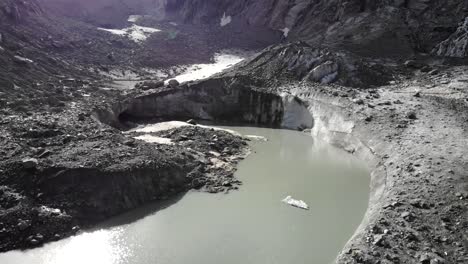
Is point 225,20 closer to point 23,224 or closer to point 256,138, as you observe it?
point 256,138

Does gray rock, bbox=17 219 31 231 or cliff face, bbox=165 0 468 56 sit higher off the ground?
cliff face, bbox=165 0 468 56

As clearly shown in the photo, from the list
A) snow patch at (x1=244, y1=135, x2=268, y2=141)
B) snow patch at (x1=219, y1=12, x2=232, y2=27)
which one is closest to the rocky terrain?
snow patch at (x1=244, y1=135, x2=268, y2=141)

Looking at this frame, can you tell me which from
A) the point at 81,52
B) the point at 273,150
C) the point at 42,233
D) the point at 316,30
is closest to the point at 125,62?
the point at 81,52

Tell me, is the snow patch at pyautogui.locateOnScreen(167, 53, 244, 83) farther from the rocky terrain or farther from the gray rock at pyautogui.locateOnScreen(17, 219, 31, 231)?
the gray rock at pyautogui.locateOnScreen(17, 219, 31, 231)

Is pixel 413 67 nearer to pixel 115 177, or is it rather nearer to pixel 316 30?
pixel 316 30

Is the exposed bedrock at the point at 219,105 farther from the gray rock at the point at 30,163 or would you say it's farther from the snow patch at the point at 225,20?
the snow patch at the point at 225,20

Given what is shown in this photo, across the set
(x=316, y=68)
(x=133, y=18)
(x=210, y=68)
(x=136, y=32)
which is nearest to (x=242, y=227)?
(x=316, y=68)
